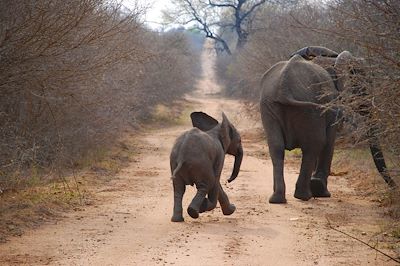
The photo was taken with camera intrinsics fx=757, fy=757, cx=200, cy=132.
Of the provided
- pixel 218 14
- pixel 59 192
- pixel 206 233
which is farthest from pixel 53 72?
pixel 218 14

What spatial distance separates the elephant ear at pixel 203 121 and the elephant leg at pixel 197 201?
3.72 ft

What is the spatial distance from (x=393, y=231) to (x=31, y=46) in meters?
5.08

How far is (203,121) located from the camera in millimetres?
10641

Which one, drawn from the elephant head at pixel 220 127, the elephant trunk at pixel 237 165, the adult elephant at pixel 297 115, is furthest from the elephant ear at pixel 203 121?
the adult elephant at pixel 297 115

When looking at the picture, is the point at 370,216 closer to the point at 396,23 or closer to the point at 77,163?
the point at 396,23

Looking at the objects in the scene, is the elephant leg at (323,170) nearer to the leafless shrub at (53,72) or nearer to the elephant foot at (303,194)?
the elephant foot at (303,194)

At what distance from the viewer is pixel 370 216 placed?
10.6m

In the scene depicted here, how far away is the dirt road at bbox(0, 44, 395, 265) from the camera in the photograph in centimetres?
764

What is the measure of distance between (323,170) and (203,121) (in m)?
2.99

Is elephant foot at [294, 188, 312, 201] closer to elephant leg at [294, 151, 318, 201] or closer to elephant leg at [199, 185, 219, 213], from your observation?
elephant leg at [294, 151, 318, 201]

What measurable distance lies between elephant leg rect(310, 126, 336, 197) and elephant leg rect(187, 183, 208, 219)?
341cm

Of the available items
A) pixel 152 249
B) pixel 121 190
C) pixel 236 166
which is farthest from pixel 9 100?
pixel 152 249

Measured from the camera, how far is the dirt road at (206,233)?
7.64 meters

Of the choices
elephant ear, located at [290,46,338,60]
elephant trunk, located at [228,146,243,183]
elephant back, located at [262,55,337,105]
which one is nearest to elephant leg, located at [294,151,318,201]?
elephant back, located at [262,55,337,105]
